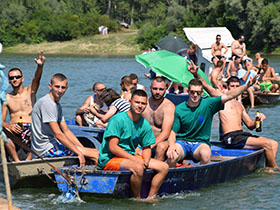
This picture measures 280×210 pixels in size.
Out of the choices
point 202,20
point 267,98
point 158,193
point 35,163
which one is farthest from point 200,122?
point 202,20

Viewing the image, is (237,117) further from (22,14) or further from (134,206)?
(22,14)

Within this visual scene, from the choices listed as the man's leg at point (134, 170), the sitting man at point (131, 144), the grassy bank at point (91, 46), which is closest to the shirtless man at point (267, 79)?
the sitting man at point (131, 144)

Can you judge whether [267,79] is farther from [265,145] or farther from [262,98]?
[265,145]

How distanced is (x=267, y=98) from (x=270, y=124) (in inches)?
135

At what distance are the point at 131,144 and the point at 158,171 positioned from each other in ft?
1.65

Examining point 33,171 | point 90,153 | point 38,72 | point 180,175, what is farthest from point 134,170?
point 38,72

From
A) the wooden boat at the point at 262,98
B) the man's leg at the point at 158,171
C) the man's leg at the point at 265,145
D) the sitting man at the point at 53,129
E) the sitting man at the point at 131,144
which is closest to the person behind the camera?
the sitting man at the point at 131,144

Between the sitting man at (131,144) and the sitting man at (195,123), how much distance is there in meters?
0.83

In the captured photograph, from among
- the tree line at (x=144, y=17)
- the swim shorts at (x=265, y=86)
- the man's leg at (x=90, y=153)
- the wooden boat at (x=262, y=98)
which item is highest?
the tree line at (x=144, y=17)

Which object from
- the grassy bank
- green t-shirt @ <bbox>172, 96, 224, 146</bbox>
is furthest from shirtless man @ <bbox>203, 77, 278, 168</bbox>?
the grassy bank

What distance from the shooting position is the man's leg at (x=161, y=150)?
7.68m

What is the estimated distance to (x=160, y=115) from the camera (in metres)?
7.96

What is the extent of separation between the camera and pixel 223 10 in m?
61.0

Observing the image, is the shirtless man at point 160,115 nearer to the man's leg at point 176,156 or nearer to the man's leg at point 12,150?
the man's leg at point 176,156
